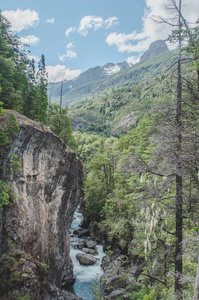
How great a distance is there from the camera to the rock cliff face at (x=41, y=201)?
10.8m

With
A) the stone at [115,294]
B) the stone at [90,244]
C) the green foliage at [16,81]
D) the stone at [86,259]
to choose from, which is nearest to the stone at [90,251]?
the stone at [90,244]

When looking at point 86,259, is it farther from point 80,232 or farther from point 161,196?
point 161,196

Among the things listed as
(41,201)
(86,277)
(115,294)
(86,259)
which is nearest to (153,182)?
(41,201)

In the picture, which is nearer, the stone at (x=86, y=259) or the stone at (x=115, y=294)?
the stone at (x=115, y=294)

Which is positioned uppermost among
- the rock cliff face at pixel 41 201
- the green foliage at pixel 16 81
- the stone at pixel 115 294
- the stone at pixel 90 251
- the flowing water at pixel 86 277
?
the green foliage at pixel 16 81

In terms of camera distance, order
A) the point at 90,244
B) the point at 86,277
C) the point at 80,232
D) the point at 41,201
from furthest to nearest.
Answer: the point at 80,232, the point at 90,244, the point at 86,277, the point at 41,201

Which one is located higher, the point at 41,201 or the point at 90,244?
the point at 41,201

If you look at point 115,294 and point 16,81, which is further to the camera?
point 16,81

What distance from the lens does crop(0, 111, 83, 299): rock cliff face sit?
1084cm

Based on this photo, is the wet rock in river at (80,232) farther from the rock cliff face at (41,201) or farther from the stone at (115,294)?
the stone at (115,294)

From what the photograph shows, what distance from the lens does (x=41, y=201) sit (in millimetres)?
13734

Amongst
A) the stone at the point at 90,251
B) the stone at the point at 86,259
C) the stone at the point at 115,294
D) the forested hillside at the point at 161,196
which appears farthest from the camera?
the stone at the point at 90,251

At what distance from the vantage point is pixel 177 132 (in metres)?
8.11

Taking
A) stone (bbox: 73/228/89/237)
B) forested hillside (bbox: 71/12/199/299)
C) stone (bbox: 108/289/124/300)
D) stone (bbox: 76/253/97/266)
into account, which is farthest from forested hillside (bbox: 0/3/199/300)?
stone (bbox: 76/253/97/266)
